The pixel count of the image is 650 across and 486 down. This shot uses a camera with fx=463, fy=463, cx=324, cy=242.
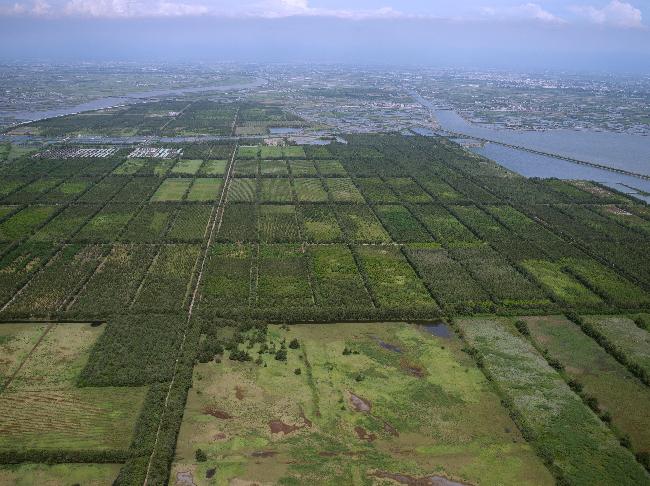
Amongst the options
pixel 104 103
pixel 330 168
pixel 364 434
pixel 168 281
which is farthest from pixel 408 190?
pixel 104 103

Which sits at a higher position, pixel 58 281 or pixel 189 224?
pixel 189 224

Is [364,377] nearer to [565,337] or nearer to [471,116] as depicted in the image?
[565,337]

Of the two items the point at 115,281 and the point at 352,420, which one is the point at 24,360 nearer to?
the point at 115,281

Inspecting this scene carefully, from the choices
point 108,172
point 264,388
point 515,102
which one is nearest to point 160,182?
point 108,172

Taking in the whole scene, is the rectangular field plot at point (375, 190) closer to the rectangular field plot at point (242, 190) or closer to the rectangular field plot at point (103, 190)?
the rectangular field plot at point (242, 190)

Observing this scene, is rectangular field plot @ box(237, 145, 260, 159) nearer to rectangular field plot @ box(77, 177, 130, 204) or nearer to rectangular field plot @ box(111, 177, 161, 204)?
rectangular field plot @ box(111, 177, 161, 204)
